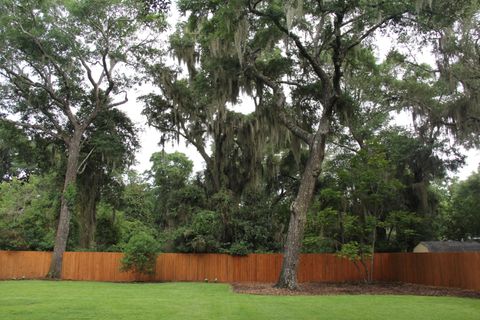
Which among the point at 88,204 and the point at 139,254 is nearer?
the point at 139,254

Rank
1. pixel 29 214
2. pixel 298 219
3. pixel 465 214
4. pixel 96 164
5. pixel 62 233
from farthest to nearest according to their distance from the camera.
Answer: pixel 465 214 → pixel 29 214 → pixel 96 164 → pixel 62 233 → pixel 298 219

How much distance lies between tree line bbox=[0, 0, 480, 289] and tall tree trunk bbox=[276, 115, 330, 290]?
0.05 metres

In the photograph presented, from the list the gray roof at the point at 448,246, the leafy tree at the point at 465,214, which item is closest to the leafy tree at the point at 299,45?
the gray roof at the point at 448,246

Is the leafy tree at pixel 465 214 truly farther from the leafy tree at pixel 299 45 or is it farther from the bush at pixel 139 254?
the bush at pixel 139 254

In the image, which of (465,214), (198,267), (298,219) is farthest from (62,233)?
(465,214)

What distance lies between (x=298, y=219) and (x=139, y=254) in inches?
325

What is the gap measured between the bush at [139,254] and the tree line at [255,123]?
0.20 m

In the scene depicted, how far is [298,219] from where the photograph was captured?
51.4 feet

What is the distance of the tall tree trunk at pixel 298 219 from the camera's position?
15445 millimetres

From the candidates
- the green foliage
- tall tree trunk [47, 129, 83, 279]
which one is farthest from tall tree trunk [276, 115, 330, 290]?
the green foliage

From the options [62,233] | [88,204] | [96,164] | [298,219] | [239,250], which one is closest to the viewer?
[298,219]

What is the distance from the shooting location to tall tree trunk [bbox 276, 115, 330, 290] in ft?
50.7

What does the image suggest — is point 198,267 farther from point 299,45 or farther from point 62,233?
point 299,45

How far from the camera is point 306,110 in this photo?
19875mm
